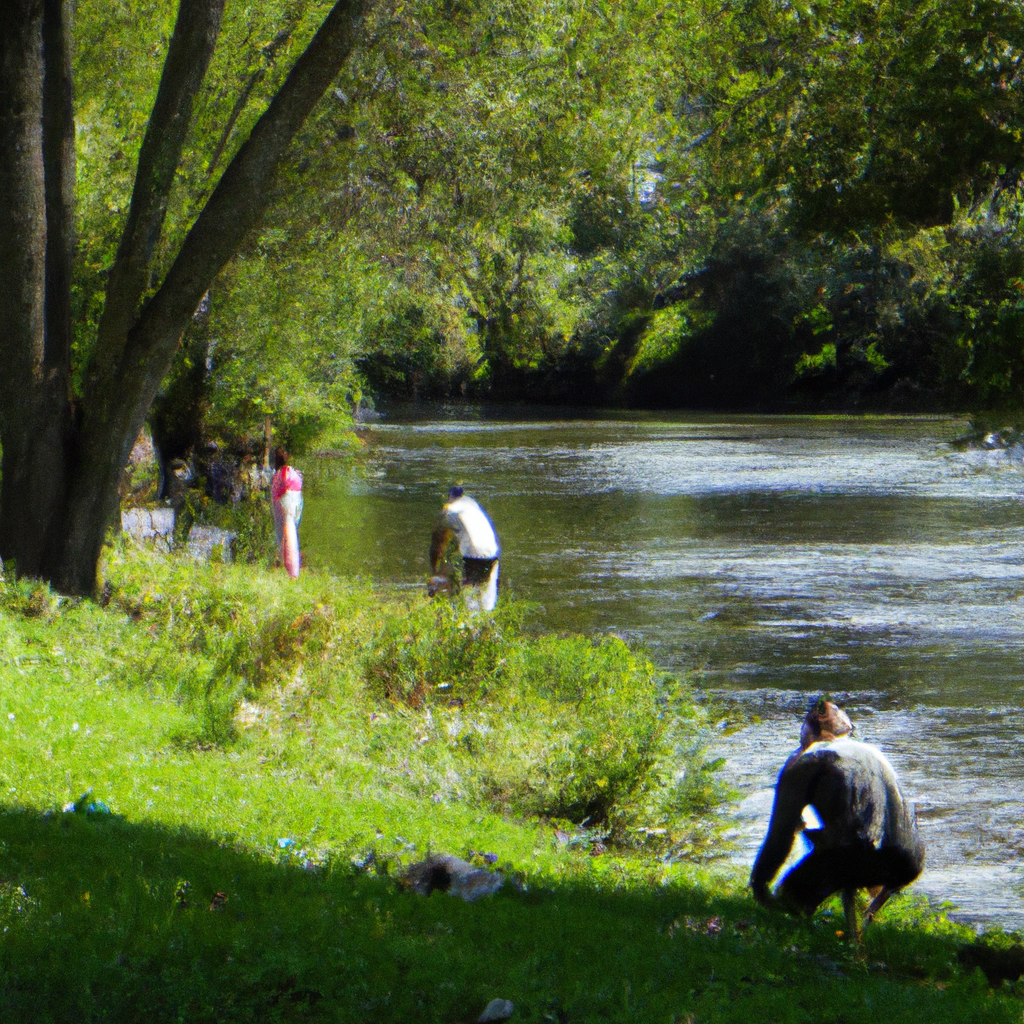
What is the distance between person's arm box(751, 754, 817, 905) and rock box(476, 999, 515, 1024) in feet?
7.72

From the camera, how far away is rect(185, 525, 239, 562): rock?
1703 cm

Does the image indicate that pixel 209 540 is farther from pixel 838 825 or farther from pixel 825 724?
pixel 838 825


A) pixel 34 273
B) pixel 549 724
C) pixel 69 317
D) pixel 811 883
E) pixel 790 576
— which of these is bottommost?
pixel 790 576

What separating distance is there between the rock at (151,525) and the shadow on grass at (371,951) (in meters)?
10.6

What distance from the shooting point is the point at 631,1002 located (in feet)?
15.7

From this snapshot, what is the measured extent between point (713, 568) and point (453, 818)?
13326mm

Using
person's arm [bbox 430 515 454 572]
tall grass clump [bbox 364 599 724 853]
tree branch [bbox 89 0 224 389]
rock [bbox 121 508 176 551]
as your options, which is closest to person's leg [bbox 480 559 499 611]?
person's arm [bbox 430 515 454 572]

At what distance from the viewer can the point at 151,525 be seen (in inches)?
734

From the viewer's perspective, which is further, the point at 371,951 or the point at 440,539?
the point at 440,539

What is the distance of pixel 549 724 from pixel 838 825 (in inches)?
158

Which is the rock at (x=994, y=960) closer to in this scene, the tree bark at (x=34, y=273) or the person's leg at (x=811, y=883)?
the person's leg at (x=811, y=883)

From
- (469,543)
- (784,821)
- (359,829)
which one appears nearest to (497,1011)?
(784,821)

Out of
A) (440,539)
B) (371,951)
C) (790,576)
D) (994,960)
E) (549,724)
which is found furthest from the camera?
(790,576)

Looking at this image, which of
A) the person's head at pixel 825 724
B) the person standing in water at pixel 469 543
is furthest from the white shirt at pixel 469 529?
the person's head at pixel 825 724
